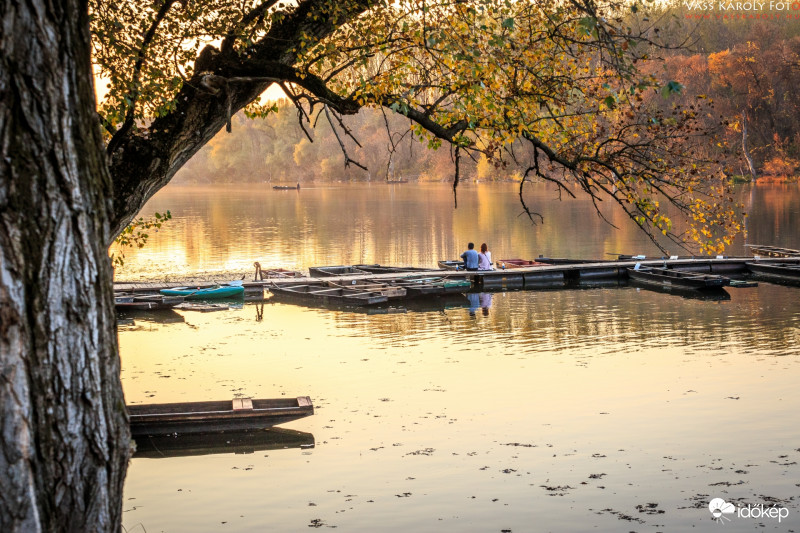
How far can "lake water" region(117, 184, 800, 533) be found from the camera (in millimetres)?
11289

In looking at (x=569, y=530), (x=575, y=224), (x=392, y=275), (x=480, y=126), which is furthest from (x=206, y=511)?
(x=575, y=224)

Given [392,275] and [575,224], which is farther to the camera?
[575,224]

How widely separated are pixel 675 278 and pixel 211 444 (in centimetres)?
2140

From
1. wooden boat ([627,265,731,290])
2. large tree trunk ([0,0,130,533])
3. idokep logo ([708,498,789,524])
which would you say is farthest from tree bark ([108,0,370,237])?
wooden boat ([627,265,731,290])

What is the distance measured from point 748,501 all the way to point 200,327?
57.4ft

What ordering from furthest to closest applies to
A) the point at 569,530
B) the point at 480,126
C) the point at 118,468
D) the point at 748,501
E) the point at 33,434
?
the point at 748,501 → the point at 569,530 → the point at 480,126 → the point at 118,468 → the point at 33,434

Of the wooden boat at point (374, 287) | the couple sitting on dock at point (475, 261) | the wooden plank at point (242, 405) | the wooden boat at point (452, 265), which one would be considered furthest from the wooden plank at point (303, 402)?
the wooden boat at point (452, 265)

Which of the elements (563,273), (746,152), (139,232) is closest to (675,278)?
(563,273)

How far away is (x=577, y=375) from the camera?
60.5ft

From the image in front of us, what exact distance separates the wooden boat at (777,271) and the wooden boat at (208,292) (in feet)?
62.0

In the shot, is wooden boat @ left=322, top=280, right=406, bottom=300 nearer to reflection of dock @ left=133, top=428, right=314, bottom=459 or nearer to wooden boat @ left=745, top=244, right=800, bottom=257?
reflection of dock @ left=133, top=428, right=314, bottom=459

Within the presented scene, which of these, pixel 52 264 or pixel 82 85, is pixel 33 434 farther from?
pixel 82 85

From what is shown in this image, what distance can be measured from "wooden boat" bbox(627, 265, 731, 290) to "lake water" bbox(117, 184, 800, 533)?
853 millimetres

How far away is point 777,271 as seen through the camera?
1276 inches
